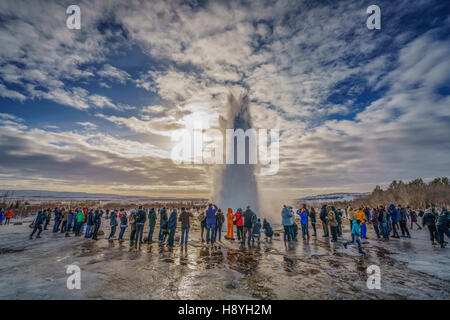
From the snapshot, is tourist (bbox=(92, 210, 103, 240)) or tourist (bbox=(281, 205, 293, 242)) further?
tourist (bbox=(92, 210, 103, 240))

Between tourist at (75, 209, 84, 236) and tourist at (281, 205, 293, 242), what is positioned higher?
tourist at (281, 205, 293, 242)

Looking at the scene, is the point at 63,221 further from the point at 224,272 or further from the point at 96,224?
the point at 224,272

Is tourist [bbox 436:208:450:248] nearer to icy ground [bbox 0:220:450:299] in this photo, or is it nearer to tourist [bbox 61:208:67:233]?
icy ground [bbox 0:220:450:299]

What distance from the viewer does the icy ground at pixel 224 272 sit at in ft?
15.7

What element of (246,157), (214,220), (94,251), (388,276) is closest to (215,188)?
(246,157)

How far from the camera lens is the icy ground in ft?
15.7

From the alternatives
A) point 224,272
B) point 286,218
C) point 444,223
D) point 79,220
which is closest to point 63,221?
point 79,220

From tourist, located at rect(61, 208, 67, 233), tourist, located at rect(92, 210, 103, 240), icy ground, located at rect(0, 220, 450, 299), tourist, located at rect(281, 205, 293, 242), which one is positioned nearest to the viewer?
icy ground, located at rect(0, 220, 450, 299)

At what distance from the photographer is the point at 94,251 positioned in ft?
30.2

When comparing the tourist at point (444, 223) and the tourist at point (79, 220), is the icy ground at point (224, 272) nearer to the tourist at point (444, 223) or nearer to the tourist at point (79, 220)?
the tourist at point (444, 223)

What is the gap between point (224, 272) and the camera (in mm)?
6262

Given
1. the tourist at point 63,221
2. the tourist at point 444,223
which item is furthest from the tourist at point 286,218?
the tourist at point 63,221

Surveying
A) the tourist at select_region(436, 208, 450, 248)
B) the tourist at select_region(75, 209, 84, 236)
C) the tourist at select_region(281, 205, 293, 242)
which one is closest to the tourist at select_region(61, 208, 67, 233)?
the tourist at select_region(75, 209, 84, 236)
